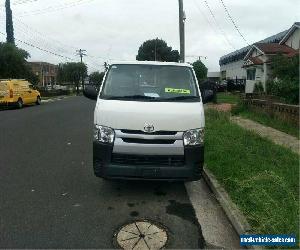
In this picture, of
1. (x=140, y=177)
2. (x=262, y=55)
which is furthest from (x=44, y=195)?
(x=262, y=55)

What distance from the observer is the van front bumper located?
542 cm

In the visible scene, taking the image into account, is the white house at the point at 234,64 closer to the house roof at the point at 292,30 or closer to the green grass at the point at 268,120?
the house roof at the point at 292,30

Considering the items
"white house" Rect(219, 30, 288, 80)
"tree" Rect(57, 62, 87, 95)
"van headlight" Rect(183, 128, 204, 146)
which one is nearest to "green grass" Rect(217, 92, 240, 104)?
"van headlight" Rect(183, 128, 204, 146)

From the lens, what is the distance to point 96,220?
4.94 meters

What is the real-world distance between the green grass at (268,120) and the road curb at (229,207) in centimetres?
486

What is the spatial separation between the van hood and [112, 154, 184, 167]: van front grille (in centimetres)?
40

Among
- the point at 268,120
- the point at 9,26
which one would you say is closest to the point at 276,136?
the point at 268,120

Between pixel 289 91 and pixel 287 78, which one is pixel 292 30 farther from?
pixel 289 91

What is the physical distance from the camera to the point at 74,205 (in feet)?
17.9

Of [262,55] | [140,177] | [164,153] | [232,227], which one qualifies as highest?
[262,55]

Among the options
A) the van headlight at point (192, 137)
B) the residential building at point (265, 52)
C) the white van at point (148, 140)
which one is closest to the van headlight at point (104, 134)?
the white van at point (148, 140)

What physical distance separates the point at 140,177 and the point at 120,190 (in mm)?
854

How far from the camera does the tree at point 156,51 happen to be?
7575cm

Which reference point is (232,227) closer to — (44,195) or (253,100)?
(44,195)
